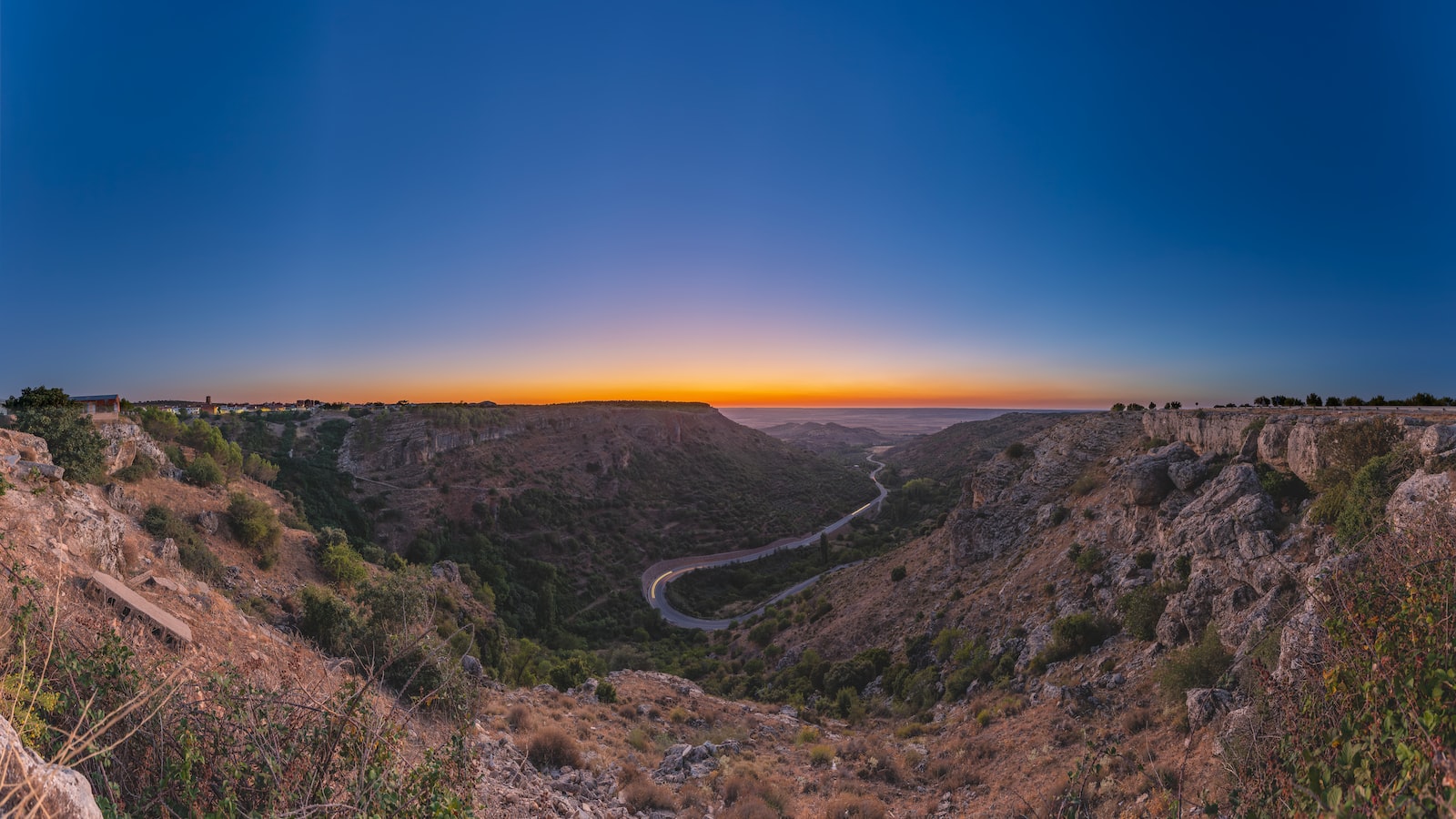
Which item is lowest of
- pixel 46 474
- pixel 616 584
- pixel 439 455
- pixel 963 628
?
pixel 616 584

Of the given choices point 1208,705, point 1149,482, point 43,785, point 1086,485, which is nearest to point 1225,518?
point 1149,482

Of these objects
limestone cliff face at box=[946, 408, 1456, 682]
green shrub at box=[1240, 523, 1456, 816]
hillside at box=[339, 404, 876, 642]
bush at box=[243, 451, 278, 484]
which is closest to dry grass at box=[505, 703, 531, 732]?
green shrub at box=[1240, 523, 1456, 816]

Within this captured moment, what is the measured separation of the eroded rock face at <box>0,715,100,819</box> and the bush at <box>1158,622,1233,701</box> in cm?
1315

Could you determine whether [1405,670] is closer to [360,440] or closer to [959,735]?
[959,735]

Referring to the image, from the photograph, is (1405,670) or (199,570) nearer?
(1405,670)

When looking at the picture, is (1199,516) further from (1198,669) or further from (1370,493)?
(1198,669)

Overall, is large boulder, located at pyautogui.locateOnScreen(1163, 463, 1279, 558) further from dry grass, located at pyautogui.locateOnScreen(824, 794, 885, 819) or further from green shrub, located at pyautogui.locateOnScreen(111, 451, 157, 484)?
green shrub, located at pyautogui.locateOnScreen(111, 451, 157, 484)

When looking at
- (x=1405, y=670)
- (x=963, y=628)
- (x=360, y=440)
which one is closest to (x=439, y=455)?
(x=360, y=440)

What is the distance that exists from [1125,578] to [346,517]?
41.3m

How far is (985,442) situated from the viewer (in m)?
74.2

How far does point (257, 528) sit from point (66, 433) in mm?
4867

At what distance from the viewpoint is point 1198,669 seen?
370 inches

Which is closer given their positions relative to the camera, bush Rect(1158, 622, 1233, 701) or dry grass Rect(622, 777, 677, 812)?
dry grass Rect(622, 777, 677, 812)

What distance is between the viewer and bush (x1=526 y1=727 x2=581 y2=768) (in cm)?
952
